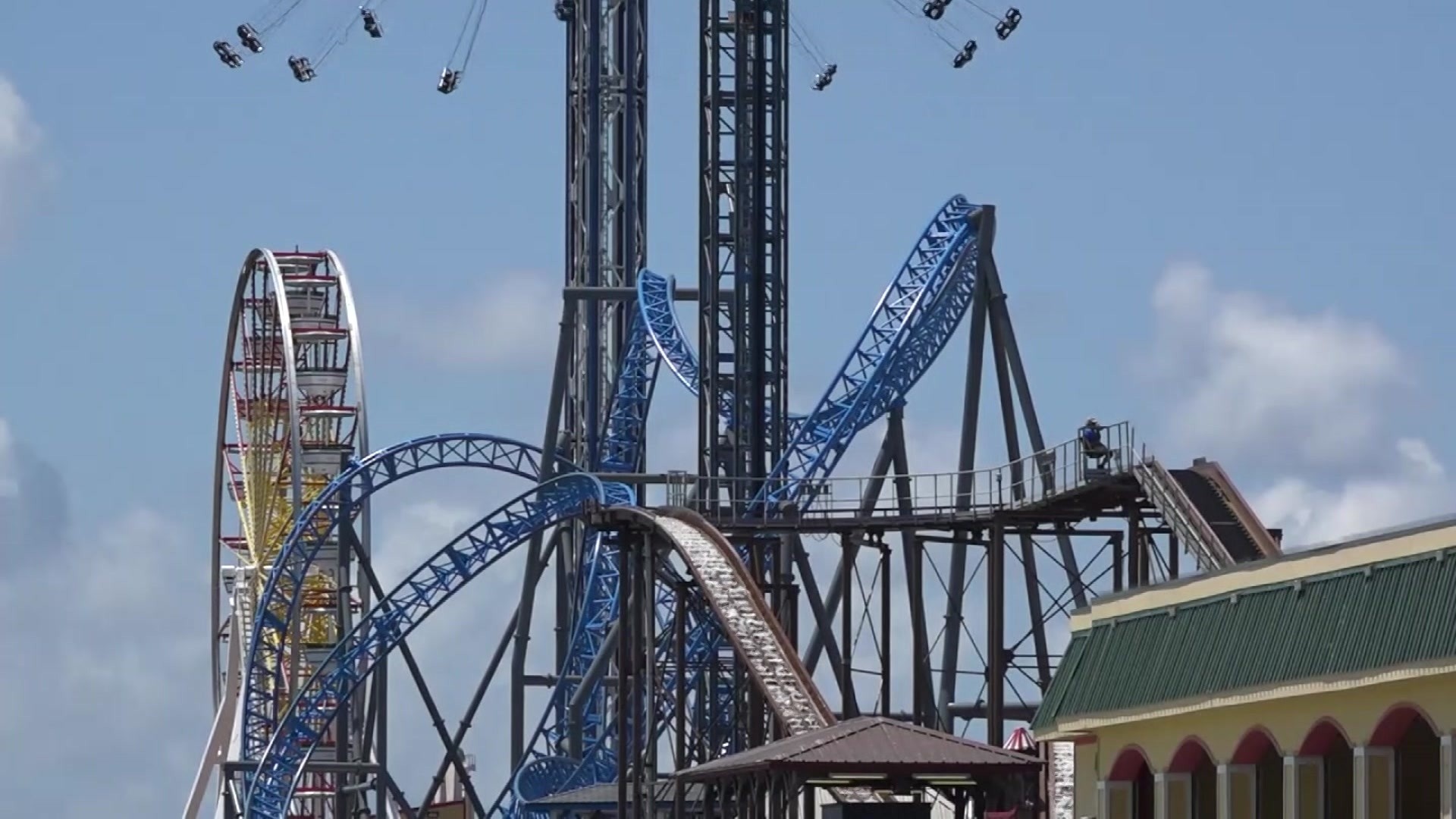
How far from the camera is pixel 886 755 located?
147ft

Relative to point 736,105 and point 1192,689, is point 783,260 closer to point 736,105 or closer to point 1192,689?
point 736,105

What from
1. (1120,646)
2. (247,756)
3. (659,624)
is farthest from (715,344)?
(1120,646)

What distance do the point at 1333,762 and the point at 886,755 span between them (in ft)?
31.8

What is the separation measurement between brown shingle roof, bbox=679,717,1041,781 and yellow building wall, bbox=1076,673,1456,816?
326 cm

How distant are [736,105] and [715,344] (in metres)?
4.02

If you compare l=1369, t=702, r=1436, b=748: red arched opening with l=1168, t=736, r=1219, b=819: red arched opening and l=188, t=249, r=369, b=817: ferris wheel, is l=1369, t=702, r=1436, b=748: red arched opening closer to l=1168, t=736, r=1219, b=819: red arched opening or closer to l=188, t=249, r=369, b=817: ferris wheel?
l=1168, t=736, r=1219, b=819: red arched opening

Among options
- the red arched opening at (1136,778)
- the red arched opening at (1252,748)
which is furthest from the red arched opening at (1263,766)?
the red arched opening at (1136,778)

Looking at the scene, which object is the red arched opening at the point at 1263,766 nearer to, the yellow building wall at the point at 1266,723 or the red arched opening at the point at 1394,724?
the yellow building wall at the point at 1266,723

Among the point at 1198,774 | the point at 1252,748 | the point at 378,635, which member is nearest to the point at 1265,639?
the point at 1252,748

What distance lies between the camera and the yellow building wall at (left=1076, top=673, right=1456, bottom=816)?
33.4 metres

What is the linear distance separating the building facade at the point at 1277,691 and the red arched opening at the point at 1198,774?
0.02 meters

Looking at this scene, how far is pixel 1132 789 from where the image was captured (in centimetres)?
4044

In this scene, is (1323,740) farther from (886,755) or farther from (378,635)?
(378,635)

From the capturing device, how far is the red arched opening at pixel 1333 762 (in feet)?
116
